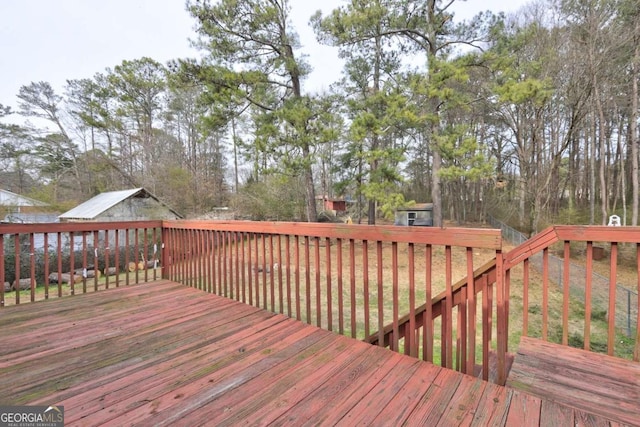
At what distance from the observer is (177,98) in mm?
15062

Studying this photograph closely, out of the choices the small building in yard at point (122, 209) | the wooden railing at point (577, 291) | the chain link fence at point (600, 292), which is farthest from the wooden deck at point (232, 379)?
the small building in yard at point (122, 209)

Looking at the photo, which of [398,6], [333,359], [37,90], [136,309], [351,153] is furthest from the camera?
[37,90]

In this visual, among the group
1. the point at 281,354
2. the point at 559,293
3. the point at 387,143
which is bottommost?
the point at 559,293

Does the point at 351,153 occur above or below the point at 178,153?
below

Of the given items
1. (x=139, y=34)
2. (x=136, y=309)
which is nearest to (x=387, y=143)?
(x=139, y=34)

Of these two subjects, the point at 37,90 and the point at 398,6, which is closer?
the point at 398,6

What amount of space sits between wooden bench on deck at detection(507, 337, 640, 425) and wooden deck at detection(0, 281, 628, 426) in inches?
2.6

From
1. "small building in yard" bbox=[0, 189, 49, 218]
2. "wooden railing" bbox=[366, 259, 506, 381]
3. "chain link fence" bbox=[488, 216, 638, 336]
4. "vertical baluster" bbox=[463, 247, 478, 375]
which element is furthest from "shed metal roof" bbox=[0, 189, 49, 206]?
"chain link fence" bbox=[488, 216, 638, 336]

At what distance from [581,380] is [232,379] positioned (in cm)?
175

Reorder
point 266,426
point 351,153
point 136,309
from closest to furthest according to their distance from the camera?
point 266,426, point 136,309, point 351,153

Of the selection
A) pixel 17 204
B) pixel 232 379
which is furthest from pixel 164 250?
pixel 17 204

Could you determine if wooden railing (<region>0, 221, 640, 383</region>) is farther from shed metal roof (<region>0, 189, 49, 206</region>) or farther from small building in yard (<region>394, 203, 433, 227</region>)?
small building in yard (<region>394, 203, 433, 227</region>)

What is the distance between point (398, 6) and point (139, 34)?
8368 millimetres

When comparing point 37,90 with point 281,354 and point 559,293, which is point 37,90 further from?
point 559,293
